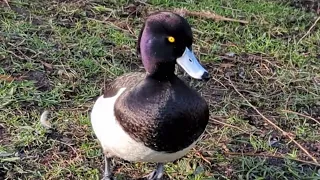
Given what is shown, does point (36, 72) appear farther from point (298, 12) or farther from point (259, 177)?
point (298, 12)

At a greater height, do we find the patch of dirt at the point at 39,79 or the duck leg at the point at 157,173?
the duck leg at the point at 157,173

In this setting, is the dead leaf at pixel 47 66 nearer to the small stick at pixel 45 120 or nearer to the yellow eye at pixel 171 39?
the small stick at pixel 45 120

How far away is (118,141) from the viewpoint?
2885 millimetres

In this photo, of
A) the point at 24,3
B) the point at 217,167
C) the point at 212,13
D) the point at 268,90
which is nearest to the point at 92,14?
the point at 24,3

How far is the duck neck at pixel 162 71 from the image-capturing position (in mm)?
2867

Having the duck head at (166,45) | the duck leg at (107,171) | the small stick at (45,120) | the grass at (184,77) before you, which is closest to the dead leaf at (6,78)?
the grass at (184,77)

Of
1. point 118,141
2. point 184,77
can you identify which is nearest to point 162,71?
point 118,141

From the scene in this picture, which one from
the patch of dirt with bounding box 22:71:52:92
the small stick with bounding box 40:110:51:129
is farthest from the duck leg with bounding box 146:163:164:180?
the patch of dirt with bounding box 22:71:52:92

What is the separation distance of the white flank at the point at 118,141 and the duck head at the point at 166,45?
0.81 ft

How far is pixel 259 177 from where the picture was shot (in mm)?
3346

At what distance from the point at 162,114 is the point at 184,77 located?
4.76 feet

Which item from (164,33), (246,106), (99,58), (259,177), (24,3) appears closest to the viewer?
(164,33)

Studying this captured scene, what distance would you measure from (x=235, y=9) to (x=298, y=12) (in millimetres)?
513

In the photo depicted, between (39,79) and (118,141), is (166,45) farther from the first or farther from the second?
(39,79)
